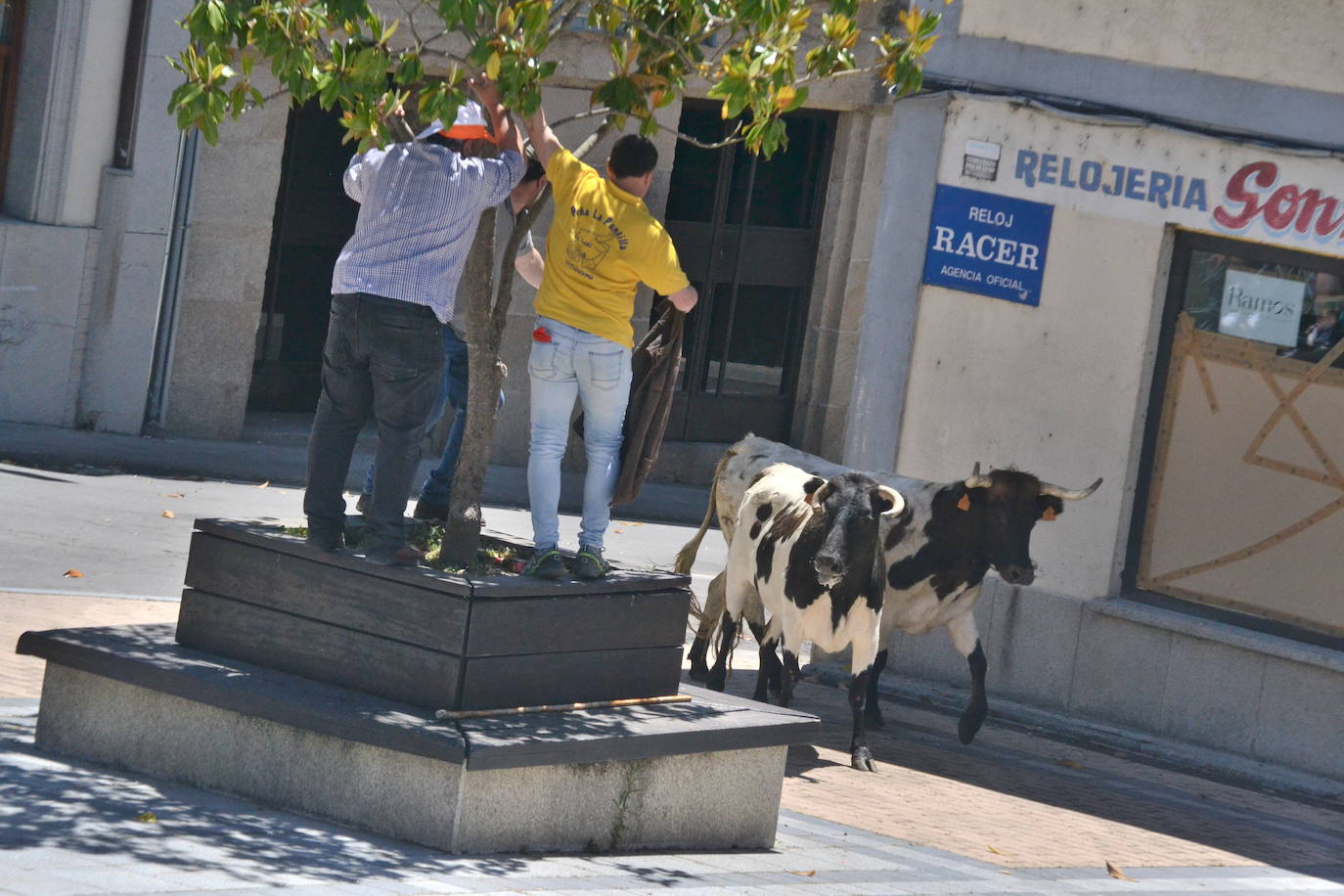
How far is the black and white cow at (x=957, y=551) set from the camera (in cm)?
1070

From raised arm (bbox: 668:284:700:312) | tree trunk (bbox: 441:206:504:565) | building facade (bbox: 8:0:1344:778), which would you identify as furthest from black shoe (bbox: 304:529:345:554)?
building facade (bbox: 8:0:1344:778)

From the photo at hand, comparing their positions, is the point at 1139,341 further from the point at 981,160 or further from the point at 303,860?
the point at 303,860

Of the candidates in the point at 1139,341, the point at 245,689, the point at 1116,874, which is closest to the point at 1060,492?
the point at 1139,341

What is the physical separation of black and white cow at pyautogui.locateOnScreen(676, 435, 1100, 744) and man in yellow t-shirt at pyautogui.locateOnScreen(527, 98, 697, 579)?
3.38m

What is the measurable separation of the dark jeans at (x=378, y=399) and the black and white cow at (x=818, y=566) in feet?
9.52

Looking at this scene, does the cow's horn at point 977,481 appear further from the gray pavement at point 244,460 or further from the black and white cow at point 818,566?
the gray pavement at point 244,460

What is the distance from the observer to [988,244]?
39.1 feet

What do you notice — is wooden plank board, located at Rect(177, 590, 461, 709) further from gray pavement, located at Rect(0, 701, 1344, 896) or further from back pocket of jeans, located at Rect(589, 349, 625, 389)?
A: back pocket of jeans, located at Rect(589, 349, 625, 389)

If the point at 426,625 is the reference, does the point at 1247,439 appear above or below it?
above

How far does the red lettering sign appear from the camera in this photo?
1085 cm

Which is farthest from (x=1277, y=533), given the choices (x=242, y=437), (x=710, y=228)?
(x=242, y=437)

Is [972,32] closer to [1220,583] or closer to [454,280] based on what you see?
[1220,583]

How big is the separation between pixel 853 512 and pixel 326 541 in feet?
11.1

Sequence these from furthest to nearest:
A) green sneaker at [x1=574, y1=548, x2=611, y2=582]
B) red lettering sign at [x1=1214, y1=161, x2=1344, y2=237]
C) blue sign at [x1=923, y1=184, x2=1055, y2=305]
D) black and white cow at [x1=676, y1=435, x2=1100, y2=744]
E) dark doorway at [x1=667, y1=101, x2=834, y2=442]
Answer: dark doorway at [x1=667, y1=101, x2=834, y2=442]
blue sign at [x1=923, y1=184, x2=1055, y2=305]
red lettering sign at [x1=1214, y1=161, x2=1344, y2=237]
black and white cow at [x1=676, y1=435, x2=1100, y2=744]
green sneaker at [x1=574, y1=548, x2=611, y2=582]
